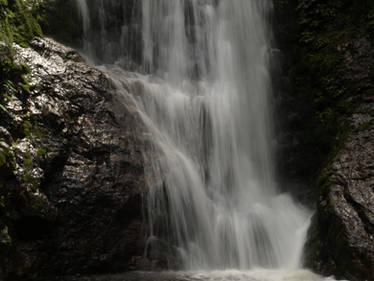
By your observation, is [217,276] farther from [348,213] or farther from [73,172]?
[73,172]

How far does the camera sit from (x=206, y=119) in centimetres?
780

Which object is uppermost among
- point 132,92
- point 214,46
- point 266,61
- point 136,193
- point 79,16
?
point 79,16

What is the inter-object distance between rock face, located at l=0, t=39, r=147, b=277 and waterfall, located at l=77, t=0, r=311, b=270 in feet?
1.73

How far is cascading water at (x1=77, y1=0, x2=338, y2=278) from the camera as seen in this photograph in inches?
235

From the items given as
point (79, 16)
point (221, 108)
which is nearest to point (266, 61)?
point (221, 108)

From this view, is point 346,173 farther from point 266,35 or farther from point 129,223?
point 266,35

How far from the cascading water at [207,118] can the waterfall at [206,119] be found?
0.02m

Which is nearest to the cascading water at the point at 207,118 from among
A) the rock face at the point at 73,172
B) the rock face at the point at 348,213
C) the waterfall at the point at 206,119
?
the waterfall at the point at 206,119

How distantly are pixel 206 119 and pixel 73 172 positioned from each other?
3.58 metres

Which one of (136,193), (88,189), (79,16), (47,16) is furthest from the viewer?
(79,16)

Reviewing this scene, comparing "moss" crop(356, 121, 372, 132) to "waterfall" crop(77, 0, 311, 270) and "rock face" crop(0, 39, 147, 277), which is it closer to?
"waterfall" crop(77, 0, 311, 270)

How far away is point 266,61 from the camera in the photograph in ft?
30.8

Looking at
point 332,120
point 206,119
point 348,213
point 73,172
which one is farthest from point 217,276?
point 332,120

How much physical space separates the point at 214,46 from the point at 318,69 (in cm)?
292
